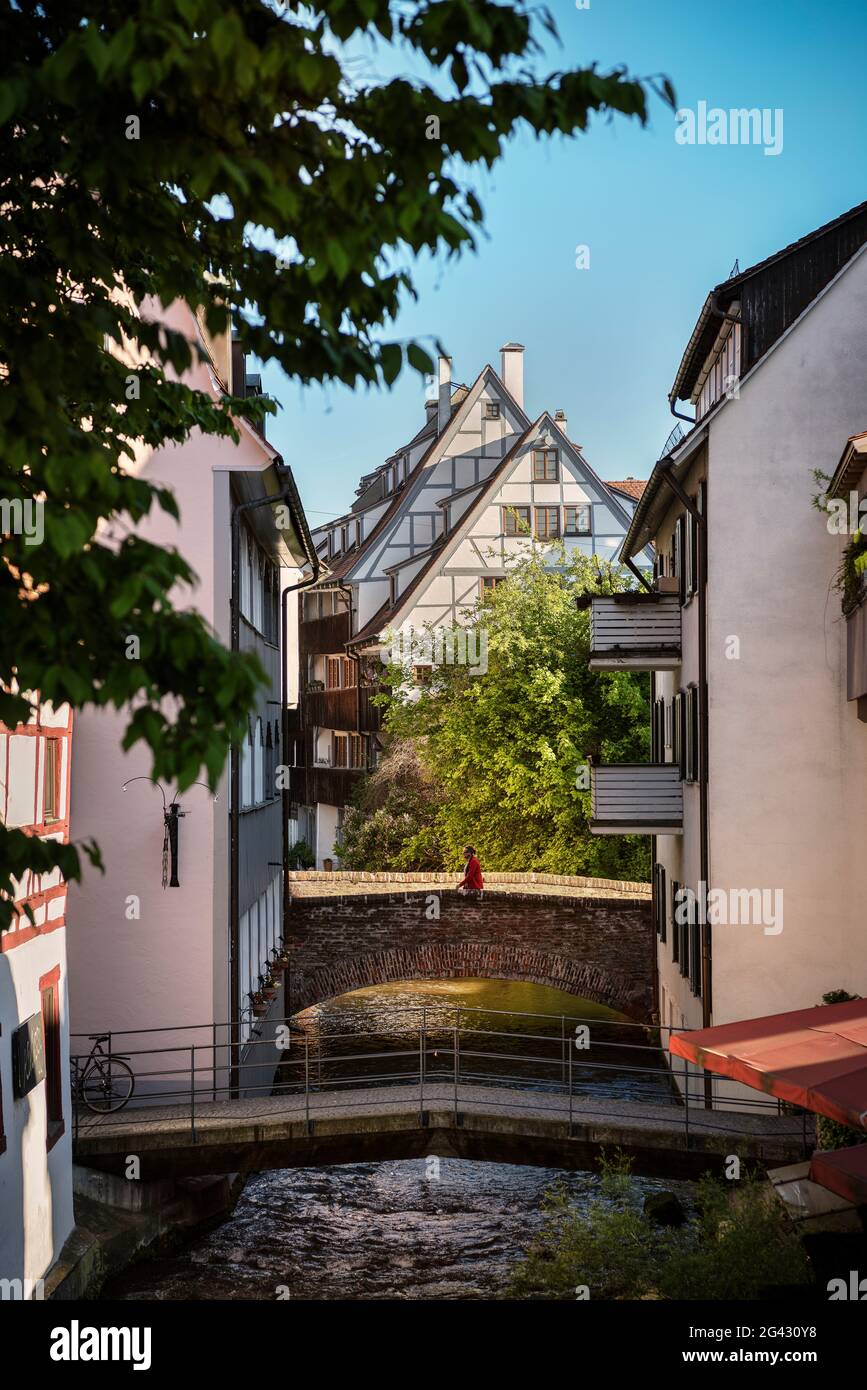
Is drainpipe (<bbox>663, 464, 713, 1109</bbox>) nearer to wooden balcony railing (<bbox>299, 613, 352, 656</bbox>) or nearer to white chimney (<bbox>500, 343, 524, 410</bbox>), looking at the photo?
white chimney (<bbox>500, 343, 524, 410</bbox>)

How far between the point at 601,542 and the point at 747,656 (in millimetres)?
20584

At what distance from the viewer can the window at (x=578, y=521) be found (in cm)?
3822

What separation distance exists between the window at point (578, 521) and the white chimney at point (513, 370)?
6381 millimetres

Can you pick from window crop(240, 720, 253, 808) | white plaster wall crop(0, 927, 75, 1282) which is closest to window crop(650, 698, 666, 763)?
window crop(240, 720, 253, 808)

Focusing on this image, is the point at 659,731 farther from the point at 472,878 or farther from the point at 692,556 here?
the point at 692,556

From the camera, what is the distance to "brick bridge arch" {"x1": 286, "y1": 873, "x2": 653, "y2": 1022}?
2445 centimetres

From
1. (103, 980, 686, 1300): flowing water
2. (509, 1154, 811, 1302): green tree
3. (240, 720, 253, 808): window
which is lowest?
(103, 980, 686, 1300): flowing water

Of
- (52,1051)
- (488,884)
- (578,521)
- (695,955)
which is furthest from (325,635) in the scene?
(52,1051)

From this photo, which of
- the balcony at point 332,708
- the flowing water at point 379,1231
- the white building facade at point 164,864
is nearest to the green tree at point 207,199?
the flowing water at point 379,1231

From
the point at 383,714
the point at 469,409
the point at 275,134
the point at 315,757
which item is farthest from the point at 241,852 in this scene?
the point at 315,757

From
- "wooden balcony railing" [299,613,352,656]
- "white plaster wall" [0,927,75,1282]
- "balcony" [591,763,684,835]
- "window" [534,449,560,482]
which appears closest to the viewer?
"white plaster wall" [0,927,75,1282]

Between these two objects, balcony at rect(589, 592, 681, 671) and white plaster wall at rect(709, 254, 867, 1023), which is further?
balcony at rect(589, 592, 681, 671)

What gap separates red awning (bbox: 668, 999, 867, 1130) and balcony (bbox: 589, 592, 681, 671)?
9.19 m
